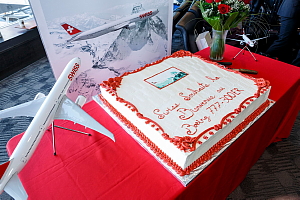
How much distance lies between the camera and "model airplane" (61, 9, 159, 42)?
1361 mm

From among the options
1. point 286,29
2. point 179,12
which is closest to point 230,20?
point 286,29

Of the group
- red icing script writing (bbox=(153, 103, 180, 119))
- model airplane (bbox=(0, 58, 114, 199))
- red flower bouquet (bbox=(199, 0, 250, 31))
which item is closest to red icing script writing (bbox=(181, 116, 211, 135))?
red icing script writing (bbox=(153, 103, 180, 119))

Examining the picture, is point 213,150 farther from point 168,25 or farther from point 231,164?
point 168,25

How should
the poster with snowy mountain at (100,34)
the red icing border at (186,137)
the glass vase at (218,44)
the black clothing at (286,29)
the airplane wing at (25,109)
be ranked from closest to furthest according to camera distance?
1. the red icing border at (186,137)
2. the airplane wing at (25,109)
3. the poster with snowy mountain at (100,34)
4. the glass vase at (218,44)
5. the black clothing at (286,29)

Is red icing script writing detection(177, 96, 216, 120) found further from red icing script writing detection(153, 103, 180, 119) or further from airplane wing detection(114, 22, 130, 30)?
airplane wing detection(114, 22, 130, 30)

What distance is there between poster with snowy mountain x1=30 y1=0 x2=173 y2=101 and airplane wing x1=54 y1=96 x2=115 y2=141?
1.74 feet

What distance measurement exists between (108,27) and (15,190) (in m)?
1.15

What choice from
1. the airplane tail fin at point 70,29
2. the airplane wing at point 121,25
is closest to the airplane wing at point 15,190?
the airplane tail fin at point 70,29

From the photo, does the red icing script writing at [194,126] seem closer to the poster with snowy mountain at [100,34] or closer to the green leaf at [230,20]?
the green leaf at [230,20]

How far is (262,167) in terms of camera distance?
1639 mm

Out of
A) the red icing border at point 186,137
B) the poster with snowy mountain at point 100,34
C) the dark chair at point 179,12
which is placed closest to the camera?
the red icing border at point 186,137

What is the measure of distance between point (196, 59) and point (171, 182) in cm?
88

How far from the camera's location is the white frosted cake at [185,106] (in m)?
0.83

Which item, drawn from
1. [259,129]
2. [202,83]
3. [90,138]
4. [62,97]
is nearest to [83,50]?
[62,97]
